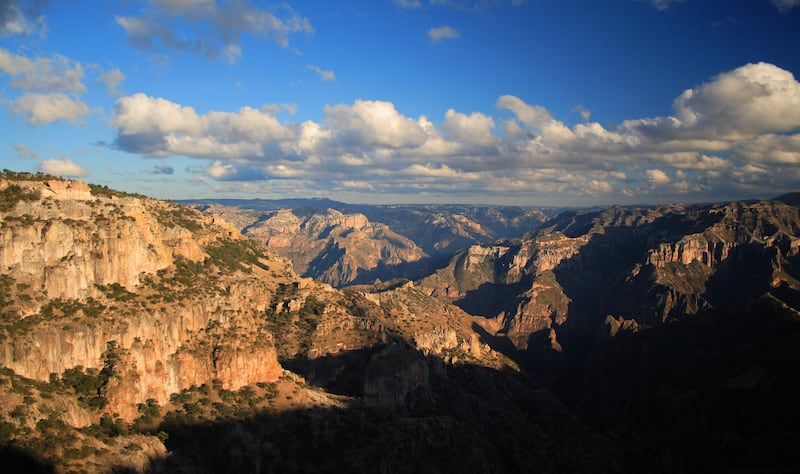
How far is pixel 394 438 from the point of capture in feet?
335

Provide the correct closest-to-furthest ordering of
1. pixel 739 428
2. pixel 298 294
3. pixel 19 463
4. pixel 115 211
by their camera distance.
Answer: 1. pixel 19 463
2. pixel 115 211
3. pixel 739 428
4. pixel 298 294

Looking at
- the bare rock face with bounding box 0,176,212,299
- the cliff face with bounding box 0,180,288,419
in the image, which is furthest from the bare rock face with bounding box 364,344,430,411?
the bare rock face with bounding box 0,176,212,299

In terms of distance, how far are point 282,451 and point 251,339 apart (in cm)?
2525

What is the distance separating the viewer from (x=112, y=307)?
285 feet

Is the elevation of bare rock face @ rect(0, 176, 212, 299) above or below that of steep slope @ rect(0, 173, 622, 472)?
above

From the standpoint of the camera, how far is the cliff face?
253 ft

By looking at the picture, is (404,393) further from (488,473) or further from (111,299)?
(111,299)

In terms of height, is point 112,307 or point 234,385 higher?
point 112,307

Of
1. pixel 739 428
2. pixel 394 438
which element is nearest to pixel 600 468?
pixel 739 428

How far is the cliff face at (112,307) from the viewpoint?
77250 mm

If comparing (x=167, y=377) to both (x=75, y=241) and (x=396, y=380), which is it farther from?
(x=396, y=380)

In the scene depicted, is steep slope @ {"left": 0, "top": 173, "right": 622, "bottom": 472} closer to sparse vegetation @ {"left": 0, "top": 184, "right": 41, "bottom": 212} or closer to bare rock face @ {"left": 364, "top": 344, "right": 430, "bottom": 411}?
sparse vegetation @ {"left": 0, "top": 184, "right": 41, "bottom": 212}

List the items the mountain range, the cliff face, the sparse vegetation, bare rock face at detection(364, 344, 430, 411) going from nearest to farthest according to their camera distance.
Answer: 1. the mountain range
2. the cliff face
3. the sparse vegetation
4. bare rock face at detection(364, 344, 430, 411)

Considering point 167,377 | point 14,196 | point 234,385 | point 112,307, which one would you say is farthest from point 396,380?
point 14,196
